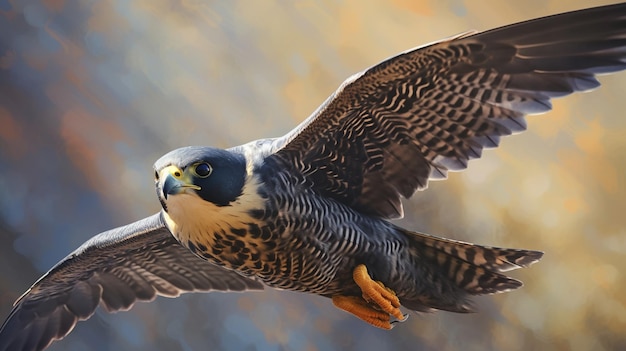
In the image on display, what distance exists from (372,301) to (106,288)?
968 millimetres

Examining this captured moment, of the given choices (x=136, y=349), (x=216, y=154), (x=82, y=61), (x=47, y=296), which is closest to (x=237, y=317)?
(x=136, y=349)

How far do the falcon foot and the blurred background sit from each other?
3.19ft

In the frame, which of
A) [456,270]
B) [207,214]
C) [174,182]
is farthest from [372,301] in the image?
[174,182]

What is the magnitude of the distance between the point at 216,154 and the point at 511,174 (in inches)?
69.7

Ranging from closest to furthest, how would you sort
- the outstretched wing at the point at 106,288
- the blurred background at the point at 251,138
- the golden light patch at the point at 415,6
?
the outstretched wing at the point at 106,288, the blurred background at the point at 251,138, the golden light patch at the point at 415,6

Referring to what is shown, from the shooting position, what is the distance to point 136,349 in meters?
2.89

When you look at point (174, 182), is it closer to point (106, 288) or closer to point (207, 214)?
point (207, 214)

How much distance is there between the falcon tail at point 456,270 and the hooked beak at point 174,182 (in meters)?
0.69

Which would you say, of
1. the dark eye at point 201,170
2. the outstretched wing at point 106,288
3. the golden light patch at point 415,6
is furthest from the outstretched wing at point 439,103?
the golden light patch at point 415,6

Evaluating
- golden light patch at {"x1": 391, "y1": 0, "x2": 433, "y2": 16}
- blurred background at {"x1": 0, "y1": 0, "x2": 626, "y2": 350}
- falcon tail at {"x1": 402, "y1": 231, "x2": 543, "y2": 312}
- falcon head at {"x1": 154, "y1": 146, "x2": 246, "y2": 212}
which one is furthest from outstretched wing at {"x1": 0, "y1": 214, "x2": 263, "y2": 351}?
golden light patch at {"x1": 391, "y1": 0, "x2": 433, "y2": 16}

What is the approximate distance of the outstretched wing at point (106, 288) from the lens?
2434 millimetres

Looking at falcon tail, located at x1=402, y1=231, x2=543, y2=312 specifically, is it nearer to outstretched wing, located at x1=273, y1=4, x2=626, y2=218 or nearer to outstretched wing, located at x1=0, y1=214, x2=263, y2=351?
outstretched wing, located at x1=273, y1=4, x2=626, y2=218

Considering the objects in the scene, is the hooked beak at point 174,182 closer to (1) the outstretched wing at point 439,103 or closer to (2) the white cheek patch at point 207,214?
(2) the white cheek patch at point 207,214

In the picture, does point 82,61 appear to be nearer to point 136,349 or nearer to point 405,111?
point 136,349
